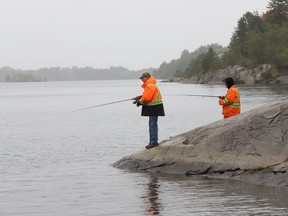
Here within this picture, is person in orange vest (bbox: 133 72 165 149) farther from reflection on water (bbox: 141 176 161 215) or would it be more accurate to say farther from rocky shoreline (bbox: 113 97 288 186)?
reflection on water (bbox: 141 176 161 215)

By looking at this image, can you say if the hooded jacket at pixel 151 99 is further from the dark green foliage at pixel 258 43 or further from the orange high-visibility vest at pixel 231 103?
the dark green foliage at pixel 258 43

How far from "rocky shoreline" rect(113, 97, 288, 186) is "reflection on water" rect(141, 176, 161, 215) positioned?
0.85m

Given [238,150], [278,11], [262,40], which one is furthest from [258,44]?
[238,150]

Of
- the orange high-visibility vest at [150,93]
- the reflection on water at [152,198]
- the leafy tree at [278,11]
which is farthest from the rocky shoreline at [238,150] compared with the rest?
the leafy tree at [278,11]

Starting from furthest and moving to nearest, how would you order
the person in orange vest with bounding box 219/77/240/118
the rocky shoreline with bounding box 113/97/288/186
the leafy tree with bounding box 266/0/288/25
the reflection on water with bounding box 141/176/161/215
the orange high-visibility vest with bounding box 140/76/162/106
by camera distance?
1. the leafy tree with bounding box 266/0/288/25
2. the person in orange vest with bounding box 219/77/240/118
3. the orange high-visibility vest with bounding box 140/76/162/106
4. the rocky shoreline with bounding box 113/97/288/186
5. the reflection on water with bounding box 141/176/161/215

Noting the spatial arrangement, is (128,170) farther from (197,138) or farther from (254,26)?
(254,26)

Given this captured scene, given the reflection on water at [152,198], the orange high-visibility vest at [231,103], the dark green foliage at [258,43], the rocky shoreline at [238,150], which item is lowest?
the reflection on water at [152,198]

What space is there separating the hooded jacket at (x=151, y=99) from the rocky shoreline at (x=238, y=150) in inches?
35.9

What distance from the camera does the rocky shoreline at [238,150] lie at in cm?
1321

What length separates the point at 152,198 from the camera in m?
12.0

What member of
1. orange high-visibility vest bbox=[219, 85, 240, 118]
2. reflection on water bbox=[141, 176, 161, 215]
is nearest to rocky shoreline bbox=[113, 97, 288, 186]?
reflection on water bbox=[141, 176, 161, 215]

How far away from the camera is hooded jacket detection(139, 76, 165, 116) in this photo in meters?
15.1

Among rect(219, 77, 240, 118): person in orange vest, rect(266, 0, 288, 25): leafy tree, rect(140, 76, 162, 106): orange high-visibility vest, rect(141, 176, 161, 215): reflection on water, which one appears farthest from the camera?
rect(266, 0, 288, 25): leafy tree

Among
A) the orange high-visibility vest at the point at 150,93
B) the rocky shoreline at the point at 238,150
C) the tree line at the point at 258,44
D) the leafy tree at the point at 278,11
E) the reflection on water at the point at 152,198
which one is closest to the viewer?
the reflection on water at the point at 152,198
